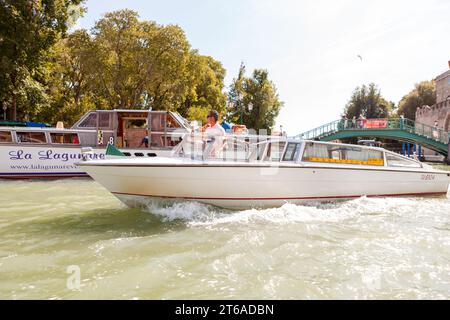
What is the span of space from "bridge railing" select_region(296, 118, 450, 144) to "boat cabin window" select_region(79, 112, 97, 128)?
82.3ft

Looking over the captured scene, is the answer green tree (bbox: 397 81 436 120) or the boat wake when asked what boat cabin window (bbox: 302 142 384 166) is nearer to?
the boat wake

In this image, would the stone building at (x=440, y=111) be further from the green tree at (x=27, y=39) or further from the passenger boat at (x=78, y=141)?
the green tree at (x=27, y=39)

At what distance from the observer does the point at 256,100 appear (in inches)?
1911

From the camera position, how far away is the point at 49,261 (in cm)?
390

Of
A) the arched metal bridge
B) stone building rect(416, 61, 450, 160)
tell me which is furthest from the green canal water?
stone building rect(416, 61, 450, 160)

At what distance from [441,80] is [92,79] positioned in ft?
160

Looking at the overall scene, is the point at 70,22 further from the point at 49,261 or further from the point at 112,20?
the point at 49,261

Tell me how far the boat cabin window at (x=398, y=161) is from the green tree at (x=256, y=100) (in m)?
39.1

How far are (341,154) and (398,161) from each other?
2.00 meters

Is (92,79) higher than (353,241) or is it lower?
higher

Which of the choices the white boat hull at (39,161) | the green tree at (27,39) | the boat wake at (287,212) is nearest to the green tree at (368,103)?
the green tree at (27,39)
